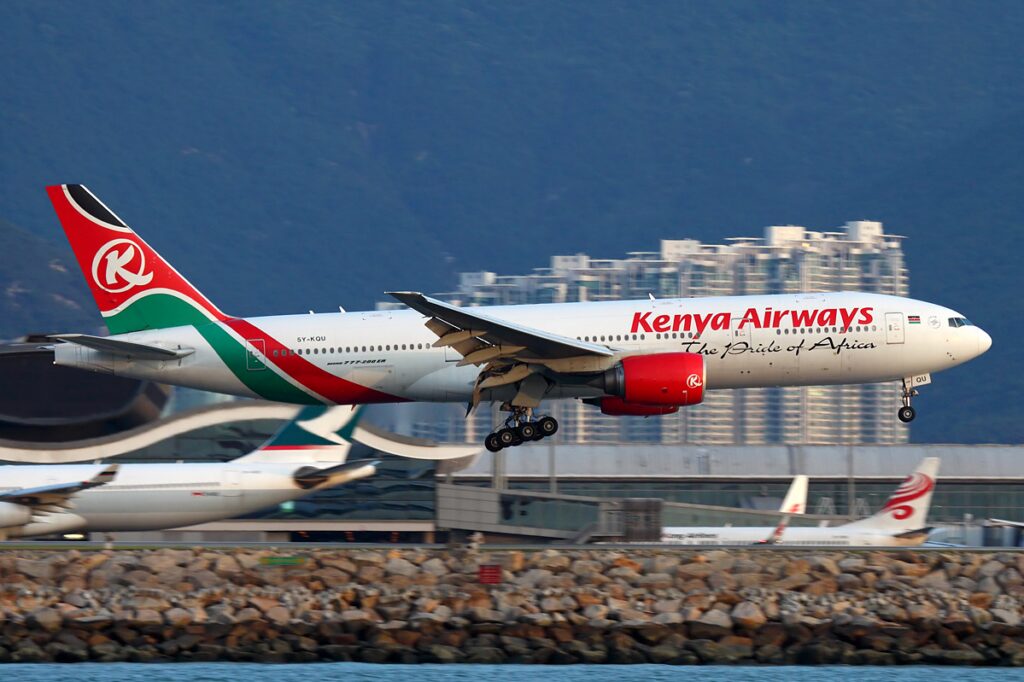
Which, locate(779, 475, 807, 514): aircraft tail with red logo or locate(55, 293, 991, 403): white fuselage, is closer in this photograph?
locate(55, 293, 991, 403): white fuselage

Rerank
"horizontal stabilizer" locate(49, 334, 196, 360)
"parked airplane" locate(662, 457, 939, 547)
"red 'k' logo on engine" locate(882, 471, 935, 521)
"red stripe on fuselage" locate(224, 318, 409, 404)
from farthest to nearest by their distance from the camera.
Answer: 1. "red 'k' logo on engine" locate(882, 471, 935, 521)
2. "parked airplane" locate(662, 457, 939, 547)
3. "red stripe on fuselage" locate(224, 318, 409, 404)
4. "horizontal stabilizer" locate(49, 334, 196, 360)

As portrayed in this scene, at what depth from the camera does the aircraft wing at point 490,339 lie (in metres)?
39.5

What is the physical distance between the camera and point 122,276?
44.3m

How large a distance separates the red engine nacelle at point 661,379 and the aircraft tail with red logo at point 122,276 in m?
11.4

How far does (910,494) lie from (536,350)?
1272cm

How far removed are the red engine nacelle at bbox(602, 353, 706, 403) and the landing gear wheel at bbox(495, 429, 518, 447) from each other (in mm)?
3285

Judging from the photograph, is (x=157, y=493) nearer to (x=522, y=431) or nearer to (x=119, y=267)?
(x=119, y=267)

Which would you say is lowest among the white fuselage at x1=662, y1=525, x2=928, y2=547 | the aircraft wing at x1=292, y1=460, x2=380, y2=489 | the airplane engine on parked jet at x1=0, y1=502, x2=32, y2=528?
the white fuselage at x1=662, y1=525, x2=928, y2=547

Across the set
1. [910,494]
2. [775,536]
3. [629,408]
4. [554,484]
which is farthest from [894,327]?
[554,484]

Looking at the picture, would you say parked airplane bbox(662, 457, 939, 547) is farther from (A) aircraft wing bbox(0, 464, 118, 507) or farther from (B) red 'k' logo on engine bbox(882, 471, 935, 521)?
(A) aircraft wing bbox(0, 464, 118, 507)

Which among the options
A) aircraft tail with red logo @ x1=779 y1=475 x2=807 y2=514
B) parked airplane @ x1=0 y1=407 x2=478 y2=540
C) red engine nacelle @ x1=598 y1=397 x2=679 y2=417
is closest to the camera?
red engine nacelle @ x1=598 y1=397 x2=679 y2=417

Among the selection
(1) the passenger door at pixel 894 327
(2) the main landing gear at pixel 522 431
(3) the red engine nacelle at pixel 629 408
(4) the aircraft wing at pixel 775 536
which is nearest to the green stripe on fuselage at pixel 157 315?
(2) the main landing gear at pixel 522 431

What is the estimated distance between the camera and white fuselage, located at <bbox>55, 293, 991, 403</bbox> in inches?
1631

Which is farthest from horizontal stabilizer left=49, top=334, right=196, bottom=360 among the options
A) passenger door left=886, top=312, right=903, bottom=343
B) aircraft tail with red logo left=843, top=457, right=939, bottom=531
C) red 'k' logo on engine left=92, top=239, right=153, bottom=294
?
aircraft tail with red logo left=843, top=457, right=939, bottom=531
